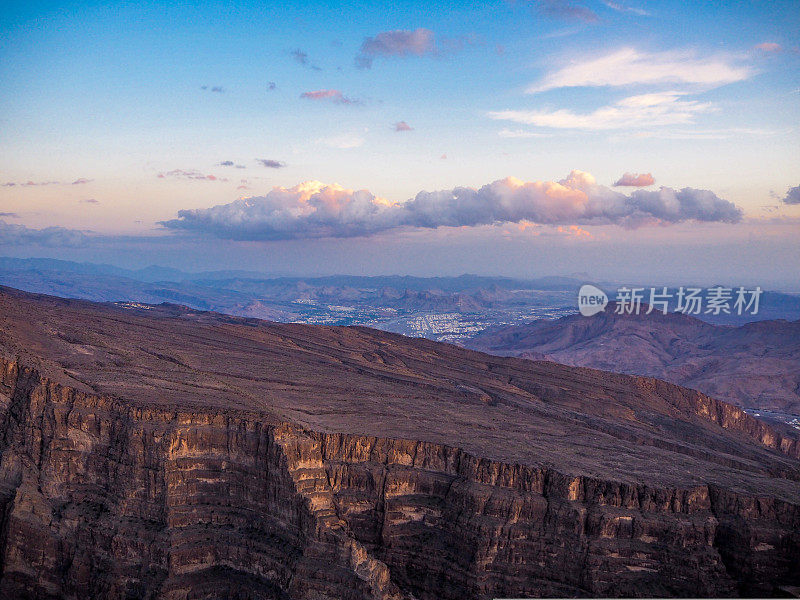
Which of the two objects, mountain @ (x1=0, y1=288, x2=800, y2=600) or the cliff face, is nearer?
the cliff face

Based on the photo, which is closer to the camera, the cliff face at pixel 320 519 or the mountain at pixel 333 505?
the cliff face at pixel 320 519

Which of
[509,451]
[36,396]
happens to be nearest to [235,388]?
[36,396]

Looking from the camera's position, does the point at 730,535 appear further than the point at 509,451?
No

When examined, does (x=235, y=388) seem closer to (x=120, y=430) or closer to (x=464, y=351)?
(x=120, y=430)
